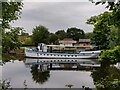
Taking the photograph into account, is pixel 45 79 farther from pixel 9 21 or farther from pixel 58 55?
pixel 58 55

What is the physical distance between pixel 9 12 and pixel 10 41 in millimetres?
530

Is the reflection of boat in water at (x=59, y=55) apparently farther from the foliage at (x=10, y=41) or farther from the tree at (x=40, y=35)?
the foliage at (x=10, y=41)

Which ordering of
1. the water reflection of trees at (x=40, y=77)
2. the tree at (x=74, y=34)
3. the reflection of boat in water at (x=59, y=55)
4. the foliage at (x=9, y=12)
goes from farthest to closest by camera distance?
the tree at (x=74, y=34)
the reflection of boat in water at (x=59, y=55)
the water reflection of trees at (x=40, y=77)
the foliage at (x=9, y=12)

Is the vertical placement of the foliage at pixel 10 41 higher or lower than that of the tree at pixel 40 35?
lower

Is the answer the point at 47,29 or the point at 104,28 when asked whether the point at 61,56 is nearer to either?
the point at 47,29

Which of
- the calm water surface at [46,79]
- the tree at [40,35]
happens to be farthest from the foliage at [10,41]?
the tree at [40,35]

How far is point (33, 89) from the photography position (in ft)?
61.4

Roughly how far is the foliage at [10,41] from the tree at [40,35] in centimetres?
6774

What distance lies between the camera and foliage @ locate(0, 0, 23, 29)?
483cm

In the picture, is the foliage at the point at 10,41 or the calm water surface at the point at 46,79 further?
the calm water surface at the point at 46,79

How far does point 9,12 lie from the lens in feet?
16.2

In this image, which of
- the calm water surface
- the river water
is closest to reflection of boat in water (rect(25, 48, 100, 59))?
the river water

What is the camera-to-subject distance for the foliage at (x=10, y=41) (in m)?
5.01

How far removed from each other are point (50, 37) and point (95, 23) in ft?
240
